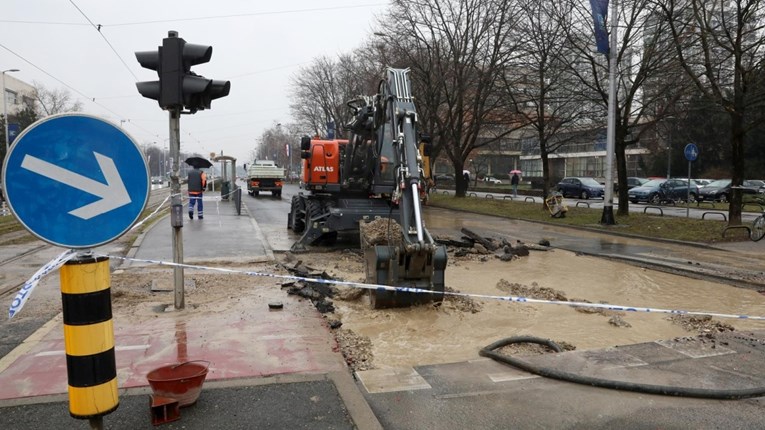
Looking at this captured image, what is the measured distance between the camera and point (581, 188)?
3947 centimetres

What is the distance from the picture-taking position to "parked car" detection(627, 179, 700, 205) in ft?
109

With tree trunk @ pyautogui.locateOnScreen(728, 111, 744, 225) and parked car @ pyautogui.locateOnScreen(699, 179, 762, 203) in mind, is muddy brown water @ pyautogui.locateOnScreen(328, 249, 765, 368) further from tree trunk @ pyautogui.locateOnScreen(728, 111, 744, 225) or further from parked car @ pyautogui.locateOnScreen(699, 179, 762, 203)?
parked car @ pyautogui.locateOnScreen(699, 179, 762, 203)

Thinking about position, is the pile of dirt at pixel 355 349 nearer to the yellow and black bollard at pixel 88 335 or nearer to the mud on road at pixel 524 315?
the mud on road at pixel 524 315

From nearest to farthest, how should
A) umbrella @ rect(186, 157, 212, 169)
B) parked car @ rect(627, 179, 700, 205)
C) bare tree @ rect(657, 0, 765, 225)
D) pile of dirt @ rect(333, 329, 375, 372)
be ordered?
pile of dirt @ rect(333, 329, 375, 372)
bare tree @ rect(657, 0, 765, 225)
umbrella @ rect(186, 157, 212, 169)
parked car @ rect(627, 179, 700, 205)

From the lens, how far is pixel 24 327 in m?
6.16

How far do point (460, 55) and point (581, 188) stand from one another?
52.5 ft

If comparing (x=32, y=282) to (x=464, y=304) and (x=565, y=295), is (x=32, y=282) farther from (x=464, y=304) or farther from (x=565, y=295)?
(x=565, y=295)

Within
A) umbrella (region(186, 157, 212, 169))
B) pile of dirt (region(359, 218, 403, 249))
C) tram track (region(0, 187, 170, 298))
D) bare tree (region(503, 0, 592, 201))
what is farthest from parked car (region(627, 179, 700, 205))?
tram track (region(0, 187, 170, 298))

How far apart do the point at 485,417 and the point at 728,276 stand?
8535mm

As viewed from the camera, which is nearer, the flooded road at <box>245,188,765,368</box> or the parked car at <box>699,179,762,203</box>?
the flooded road at <box>245,188,765,368</box>

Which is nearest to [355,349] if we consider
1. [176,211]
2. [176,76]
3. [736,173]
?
[176,211]

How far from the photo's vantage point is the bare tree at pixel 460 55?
27.8 metres

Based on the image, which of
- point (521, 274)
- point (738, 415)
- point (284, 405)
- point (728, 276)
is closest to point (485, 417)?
point (284, 405)

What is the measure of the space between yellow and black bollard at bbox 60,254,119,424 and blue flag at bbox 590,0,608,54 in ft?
58.6
